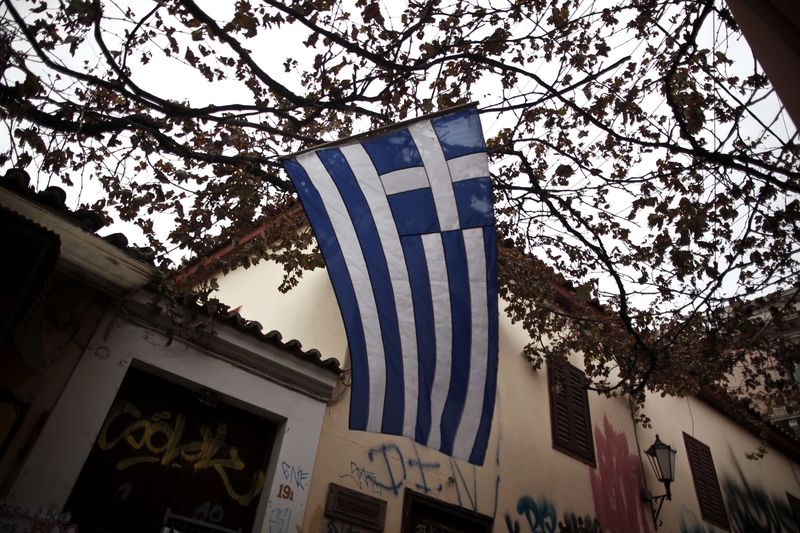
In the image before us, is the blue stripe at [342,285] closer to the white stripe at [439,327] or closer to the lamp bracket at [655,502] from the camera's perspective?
the white stripe at [439,327]

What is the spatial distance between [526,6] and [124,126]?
4.53m

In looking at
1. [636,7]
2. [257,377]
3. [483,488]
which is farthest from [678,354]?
[257,377]

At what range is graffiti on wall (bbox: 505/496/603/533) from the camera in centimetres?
645

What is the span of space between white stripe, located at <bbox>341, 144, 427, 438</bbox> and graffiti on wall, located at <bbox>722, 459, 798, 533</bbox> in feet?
36.1

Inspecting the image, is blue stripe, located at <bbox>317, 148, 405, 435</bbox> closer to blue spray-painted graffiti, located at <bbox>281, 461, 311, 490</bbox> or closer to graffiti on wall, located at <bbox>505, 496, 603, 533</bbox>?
blue spray-painted graffiti, located at <bbox>281, 461, 311, 490</bbox>

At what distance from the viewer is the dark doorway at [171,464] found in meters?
4.19

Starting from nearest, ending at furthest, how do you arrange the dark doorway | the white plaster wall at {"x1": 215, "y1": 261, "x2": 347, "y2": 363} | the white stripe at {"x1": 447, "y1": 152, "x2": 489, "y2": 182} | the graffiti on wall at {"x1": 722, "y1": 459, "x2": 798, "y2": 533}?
the white stripe at {"x1": 447, "y1": 152, "x2": 489, "y2": 182}, the dark doorway, the white plaster wall at {"x1": 215, "y1": 261, "x2": 347, "y2": 363}, the graffiti on wall at {"x1": 722, "y1": 459, "x2": 798, "y2": 533}

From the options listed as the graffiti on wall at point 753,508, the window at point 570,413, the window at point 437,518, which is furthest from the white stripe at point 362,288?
the graffiti on wall at point 753,508

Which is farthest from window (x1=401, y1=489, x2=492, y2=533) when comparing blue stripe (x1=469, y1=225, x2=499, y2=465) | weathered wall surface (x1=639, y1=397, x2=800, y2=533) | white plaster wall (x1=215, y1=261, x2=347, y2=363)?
weathered wall surface (x1=639, y1=397, x2=800, y2=533)

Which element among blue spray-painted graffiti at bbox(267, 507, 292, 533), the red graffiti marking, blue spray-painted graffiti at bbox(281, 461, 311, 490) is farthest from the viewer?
the red graffiti marking

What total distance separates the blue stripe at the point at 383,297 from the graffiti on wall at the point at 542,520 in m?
4.22

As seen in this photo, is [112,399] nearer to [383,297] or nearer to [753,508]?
[383,297]

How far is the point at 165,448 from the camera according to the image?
4.64 metres

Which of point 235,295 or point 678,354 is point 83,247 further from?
point 678,354
